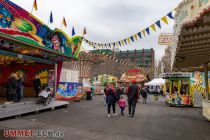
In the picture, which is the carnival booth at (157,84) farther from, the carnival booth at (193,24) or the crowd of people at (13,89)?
the carnival booth at (193,24)

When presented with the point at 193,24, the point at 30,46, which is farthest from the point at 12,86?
the point at 193,24

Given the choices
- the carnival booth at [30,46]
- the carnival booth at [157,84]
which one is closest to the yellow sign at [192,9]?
→ the carnival booth at [30,46]

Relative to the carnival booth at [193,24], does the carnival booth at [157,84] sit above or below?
below

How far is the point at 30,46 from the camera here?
10.6 m

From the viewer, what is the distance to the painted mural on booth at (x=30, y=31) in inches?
351

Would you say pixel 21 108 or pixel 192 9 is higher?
pixel 192 9

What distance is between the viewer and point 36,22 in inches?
429

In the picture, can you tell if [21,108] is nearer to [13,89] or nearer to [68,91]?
[13,89]

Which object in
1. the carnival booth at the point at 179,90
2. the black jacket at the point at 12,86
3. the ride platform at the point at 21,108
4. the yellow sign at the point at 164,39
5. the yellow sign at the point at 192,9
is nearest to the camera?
the yellow sign at the point at 192,9

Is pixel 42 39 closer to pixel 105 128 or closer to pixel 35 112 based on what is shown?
pixel 35 112

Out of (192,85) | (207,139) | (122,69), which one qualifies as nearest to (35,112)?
(207,139)

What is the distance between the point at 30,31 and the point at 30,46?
739 mm

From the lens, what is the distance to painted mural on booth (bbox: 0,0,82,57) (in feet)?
29.2

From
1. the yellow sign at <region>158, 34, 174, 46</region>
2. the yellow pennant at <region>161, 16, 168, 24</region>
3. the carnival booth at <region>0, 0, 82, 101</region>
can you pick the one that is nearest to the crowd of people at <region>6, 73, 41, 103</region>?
the carnival booth at <region>0, 0, 82, 101</region>
